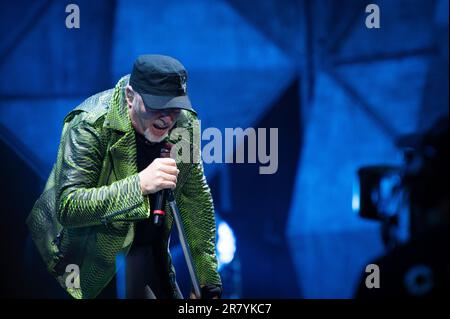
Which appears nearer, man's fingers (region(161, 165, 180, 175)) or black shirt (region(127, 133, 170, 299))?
man's fingers (region(161, 165, 180, 175))

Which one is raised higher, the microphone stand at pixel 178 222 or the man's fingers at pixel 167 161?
the man's fingers at pixel 167 161

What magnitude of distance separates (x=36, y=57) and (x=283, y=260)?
1514mm

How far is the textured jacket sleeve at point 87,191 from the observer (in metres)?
2.80

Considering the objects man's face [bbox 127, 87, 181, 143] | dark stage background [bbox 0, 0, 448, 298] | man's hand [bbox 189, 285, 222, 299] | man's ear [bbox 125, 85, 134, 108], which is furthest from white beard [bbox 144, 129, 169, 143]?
dark stage background [bbox 0, 0, 448, 298]

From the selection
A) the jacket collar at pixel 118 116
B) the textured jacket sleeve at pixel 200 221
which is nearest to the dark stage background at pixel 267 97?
the textured jacket sleeve at pixel 200 221

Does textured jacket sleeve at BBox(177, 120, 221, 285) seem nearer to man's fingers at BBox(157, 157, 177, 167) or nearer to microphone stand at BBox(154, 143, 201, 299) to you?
microphone stand at BBox(154, 143, 201, 299)

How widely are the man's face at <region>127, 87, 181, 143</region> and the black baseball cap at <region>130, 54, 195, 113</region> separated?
0.04 m

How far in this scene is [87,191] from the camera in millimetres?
2812

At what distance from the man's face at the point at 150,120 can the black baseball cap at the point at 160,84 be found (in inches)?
1.7

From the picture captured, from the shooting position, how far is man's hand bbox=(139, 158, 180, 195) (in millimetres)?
2703

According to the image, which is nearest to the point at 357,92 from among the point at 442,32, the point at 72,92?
the point at 442,32

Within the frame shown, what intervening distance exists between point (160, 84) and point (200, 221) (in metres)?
0.55

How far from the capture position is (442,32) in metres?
3.97

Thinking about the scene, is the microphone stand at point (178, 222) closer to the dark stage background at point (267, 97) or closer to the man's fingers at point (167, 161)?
the man's fingers at point (167, 161)
